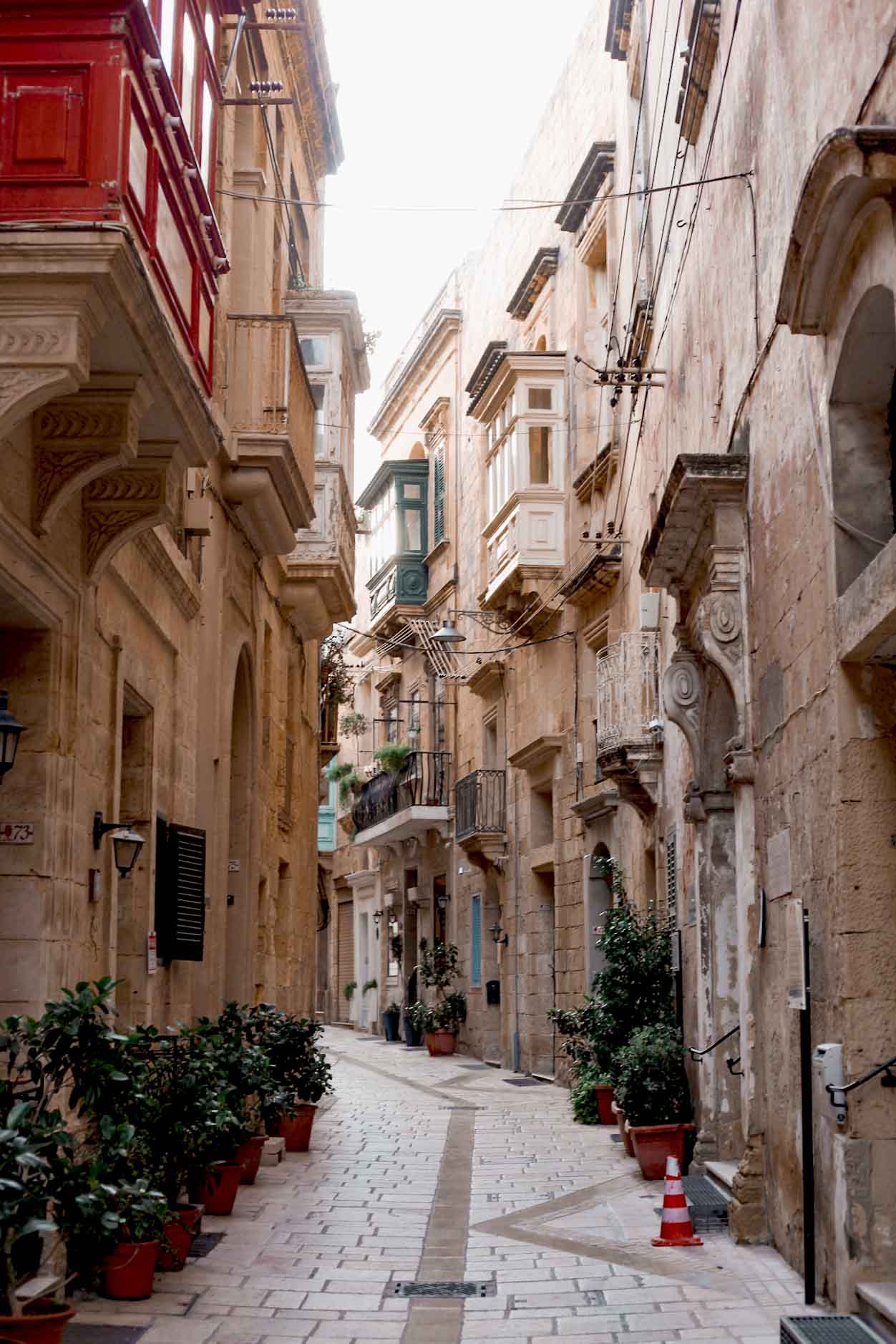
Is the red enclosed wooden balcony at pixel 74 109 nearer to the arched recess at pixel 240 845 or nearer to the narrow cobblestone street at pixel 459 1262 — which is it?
the narrow cobblestone street at pixel 459 1262

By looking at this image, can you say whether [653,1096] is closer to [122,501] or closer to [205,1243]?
[205,1243]

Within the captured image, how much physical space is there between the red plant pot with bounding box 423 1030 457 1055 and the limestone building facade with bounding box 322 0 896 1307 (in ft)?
1.45

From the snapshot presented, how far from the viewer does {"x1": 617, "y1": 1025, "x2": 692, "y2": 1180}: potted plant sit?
1177 centimetres

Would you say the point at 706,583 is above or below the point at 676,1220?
above

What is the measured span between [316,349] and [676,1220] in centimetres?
1139

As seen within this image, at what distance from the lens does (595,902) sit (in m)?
20.4

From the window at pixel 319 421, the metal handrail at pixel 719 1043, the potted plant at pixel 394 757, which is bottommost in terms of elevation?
the metal handrail at pixel 719 1043

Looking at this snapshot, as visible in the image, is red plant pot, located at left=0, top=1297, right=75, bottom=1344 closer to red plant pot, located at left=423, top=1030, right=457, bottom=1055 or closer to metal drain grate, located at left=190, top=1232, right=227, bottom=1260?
metal drain grate, located at left=190, top=1232, right=227, bottom=1260

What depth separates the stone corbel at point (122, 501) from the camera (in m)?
8.35

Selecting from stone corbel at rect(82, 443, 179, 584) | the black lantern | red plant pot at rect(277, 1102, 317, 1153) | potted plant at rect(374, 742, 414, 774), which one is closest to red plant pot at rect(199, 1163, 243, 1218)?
red plant pot at rect(277, 1102, 317, 1153)

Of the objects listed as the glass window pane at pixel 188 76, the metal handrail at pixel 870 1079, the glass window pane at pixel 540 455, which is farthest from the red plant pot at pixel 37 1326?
the glass window pane at pixel 540 455

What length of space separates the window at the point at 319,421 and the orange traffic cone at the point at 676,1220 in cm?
1034

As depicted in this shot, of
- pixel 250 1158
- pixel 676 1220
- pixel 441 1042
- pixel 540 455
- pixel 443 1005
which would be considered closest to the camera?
pixel 676 1220

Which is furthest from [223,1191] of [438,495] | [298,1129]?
[438,495]
